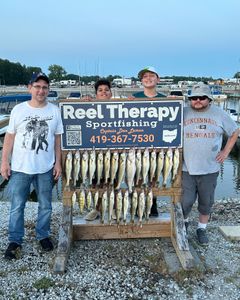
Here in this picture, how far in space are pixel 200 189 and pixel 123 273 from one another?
5.04 feet

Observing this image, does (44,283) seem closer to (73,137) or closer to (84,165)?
(84,165)

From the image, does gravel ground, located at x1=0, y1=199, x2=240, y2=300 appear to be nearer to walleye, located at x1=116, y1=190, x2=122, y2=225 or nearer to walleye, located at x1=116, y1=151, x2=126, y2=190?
walleye, located at x1=116, y1=190, x2=122, y2=225

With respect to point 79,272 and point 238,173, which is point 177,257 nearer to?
point 79,272

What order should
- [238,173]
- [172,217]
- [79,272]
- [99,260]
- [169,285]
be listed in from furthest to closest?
[238,173] → [172,217] → [99,260] → [79,272] → [169,285]

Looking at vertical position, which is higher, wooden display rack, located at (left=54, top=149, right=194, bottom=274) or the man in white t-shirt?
the man in white t-shirt

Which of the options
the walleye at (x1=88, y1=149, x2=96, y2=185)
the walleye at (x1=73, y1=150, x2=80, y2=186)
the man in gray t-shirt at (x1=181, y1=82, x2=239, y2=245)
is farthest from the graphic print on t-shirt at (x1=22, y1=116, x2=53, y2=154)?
the man in gray t-shirt at (x1=181, y1=82, x2=239, y2=245)

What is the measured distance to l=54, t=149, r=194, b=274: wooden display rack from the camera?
14.8 feet

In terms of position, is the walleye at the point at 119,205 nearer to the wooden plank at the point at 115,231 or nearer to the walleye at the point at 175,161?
the wooden plank at the point at 115,231

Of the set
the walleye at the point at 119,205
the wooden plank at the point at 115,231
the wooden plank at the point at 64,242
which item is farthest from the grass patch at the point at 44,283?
the walleye at the point at 119,205

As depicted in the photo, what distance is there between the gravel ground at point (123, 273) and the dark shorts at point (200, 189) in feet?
1.96

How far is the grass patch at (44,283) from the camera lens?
3998 mm

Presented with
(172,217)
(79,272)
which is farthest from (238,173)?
(79,272)

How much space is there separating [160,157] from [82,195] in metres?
1.11

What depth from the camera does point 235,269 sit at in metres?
4.45
